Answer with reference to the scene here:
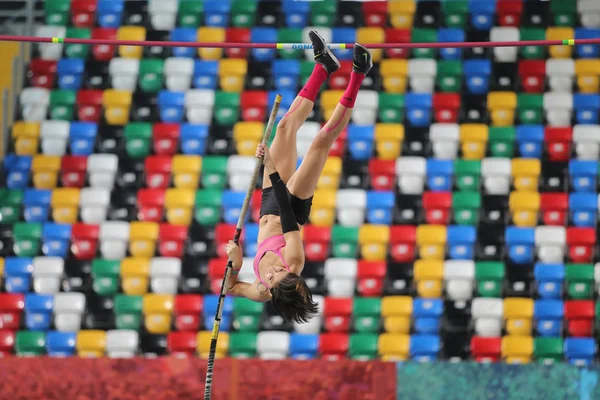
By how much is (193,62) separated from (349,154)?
7.05 feet

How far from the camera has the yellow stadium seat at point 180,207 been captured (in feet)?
34.7

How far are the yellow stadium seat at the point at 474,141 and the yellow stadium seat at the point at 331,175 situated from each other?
4.41ft

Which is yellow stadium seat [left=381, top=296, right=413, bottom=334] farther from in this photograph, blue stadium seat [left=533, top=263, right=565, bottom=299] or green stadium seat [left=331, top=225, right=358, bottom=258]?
blue stadium seat [left=533, top=263, right=565, bottom=299]

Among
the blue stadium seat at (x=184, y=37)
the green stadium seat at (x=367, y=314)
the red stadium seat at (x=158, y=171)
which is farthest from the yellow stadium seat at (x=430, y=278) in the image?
the blue stadium seat at (x=184, y=37)

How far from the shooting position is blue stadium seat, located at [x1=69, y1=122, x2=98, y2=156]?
36.4ft

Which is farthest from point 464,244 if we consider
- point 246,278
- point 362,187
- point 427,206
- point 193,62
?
point 193,62

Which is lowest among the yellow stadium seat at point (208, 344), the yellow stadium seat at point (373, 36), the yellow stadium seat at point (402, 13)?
the yellow stadium seat at point (208, 344)

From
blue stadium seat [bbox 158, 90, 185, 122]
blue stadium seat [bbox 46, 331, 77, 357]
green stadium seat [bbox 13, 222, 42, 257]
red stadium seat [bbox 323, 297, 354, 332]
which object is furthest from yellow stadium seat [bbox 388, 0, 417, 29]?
blue stadium seat [bbox 46, 331, 77, 357]

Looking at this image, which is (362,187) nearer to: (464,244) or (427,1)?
(464,244)

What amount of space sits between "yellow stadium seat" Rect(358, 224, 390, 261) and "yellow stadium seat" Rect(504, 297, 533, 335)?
133cm

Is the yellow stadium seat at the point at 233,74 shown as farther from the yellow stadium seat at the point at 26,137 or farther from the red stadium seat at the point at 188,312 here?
the red stadium seat at the point at 188,312

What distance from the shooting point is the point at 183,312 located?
32.5ft

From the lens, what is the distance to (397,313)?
9719 mm

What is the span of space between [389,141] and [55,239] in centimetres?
358
